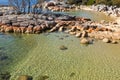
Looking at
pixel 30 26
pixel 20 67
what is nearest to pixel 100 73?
pixel 20 67

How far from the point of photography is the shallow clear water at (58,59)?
1948 cm

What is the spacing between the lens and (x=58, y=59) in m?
22.8

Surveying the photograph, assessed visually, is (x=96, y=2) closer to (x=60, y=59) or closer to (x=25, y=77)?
(x=60, y=59)

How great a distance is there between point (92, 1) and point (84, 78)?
63.1m

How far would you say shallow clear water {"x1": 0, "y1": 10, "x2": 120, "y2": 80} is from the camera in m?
19.5

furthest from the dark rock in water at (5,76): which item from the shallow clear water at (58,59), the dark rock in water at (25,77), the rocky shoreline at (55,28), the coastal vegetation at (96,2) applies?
the coastal vegetation at (96,2)

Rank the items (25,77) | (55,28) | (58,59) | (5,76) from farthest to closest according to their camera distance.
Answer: (55,28) < (58,59) < (5,76) < (25,77)

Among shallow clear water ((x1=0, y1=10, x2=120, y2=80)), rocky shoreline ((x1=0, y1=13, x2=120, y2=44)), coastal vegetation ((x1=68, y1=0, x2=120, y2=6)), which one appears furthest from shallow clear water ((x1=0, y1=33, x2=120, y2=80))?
coastal vegetation ((x1=68, y1=0, x2=120, y2=6))

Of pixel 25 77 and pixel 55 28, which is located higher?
pixel 55 28

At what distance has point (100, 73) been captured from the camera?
19.8 m

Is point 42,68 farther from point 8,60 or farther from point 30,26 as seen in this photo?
point 30,26

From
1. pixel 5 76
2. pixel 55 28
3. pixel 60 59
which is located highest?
pixel 55 28

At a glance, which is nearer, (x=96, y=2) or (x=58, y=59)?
(x=58, y=59)

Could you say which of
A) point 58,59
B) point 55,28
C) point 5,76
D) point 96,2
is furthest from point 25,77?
point 96,2
